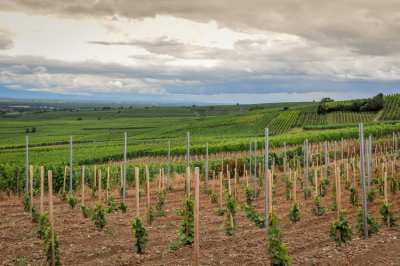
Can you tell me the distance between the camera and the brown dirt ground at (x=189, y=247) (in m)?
8.74

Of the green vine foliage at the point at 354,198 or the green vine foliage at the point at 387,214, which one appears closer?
the green vine foliage at the point at 387,214

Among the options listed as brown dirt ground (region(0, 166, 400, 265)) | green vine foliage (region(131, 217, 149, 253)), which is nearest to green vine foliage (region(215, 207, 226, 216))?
brown dirt ground (region(0, 166, 400, 265))

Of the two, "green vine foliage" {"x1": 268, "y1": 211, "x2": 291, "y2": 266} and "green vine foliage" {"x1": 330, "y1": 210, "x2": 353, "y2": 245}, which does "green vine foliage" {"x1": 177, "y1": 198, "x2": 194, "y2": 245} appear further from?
"green vine foliage" {"x1": 330, "y1": 210, "x2": 353, "y2": 245}

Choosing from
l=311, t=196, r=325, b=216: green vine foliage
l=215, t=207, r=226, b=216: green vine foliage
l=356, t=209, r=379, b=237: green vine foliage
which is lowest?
l=215, t=207, r=226, b=216: green vine foliage

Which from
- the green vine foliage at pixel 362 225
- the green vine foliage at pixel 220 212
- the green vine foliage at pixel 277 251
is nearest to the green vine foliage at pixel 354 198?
the green vine foliage at pixel 362 225

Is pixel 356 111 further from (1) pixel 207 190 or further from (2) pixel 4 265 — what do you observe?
(2) pixel 4 265

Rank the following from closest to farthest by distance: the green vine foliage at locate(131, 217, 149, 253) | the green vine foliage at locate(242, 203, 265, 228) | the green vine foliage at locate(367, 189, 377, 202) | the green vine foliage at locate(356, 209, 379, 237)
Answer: the green vine foliage at locate(131, 217, 149, 253)
the green vine foliage at locate(356, 209, 379, 237)
the green vine foliage at locate(242, 203, 265, 228)
the green vine foliage at locate(367, 189, 377, 202)

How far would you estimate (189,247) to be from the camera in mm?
9648

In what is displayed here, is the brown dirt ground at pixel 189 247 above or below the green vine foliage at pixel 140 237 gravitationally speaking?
below

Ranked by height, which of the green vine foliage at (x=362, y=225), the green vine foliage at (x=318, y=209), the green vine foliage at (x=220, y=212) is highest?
the green vine foliage at (x=362, y=225)

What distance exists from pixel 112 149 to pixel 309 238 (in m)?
41.3

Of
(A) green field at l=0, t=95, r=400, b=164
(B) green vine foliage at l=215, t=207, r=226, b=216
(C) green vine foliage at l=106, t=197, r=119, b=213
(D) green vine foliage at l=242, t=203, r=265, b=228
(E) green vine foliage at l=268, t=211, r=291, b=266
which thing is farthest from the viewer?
(A) green field at l=0, t=95, r=400, b=164

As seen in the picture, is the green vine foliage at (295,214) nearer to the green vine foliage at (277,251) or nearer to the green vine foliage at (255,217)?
the green vine foliage at (255,217)

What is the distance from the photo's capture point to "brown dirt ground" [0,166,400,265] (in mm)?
8737
